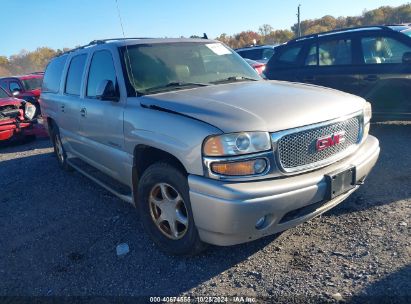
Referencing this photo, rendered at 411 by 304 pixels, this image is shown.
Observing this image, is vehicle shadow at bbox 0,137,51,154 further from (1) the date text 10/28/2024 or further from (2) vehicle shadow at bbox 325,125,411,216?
(2) vehicle shadow at bbox 325,125,411,216

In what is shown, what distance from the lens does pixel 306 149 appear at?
2.96 meters

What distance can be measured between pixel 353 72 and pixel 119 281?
219 inches

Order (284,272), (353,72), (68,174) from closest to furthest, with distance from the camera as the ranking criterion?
(284,272) → (68,174) → (353,72)

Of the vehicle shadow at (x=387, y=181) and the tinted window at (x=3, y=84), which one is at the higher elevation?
the tinted window at (x=3, y=84)

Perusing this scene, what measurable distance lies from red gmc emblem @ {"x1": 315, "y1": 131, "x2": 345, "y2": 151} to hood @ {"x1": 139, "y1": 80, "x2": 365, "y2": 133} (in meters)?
0.15

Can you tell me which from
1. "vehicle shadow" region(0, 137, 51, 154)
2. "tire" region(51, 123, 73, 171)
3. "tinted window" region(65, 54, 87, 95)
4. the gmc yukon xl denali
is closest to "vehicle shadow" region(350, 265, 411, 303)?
the gmc yukon xl denali

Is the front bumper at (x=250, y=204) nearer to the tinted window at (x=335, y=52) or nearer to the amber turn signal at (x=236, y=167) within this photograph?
the amber turn signal at (x=236, y=167)

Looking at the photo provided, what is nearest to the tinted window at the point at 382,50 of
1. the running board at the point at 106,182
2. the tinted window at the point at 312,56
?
the tinted window at the point at 312,56

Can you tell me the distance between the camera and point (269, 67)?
8.16 meters

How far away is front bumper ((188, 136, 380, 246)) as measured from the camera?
264 centimetres

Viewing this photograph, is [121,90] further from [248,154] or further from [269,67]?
[269,67]

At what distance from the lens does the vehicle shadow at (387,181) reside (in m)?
4.05

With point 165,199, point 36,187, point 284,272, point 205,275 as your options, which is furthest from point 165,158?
point 36,187

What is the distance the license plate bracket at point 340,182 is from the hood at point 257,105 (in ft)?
1.49
